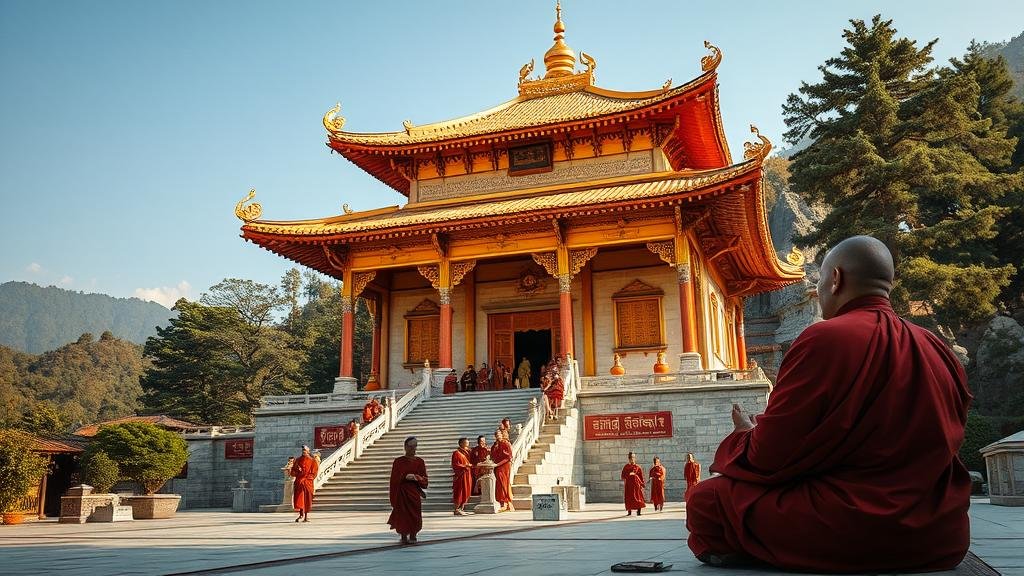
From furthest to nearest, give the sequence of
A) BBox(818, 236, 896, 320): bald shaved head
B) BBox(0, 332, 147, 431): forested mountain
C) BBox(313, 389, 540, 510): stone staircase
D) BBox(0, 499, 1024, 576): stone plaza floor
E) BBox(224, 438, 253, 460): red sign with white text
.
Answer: BBox(0, 332, 147, 431): forested mountain, BBox(224, 438, 253, 460): red sign with white text, BBox(313, 389, 540, 510): stone staircase, BBox(0, 499, 1024, 576): stone plaza floor, BBox(818, 236, 896, 320): bald shaved head

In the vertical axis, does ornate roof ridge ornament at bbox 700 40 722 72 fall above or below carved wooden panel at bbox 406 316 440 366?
above

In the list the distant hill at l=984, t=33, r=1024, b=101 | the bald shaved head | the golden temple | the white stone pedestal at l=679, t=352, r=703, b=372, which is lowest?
the bald shaved head

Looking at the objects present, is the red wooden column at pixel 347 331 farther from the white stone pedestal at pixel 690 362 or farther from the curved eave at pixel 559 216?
the white stone pedestal at pixel 690 362

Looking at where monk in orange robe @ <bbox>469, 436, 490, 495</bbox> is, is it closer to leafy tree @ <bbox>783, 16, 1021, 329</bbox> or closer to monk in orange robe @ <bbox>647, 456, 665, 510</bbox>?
monk in orange robe @ <bbox>647, 456, 665, 510</bbox>

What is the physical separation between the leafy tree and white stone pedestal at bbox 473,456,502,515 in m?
17.3

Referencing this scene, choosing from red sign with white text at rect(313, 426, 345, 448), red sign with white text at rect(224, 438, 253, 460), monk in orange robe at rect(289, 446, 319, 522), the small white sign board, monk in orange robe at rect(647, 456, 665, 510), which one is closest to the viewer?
→ the small white sign board

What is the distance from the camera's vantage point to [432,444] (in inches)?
650

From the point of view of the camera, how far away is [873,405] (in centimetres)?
340

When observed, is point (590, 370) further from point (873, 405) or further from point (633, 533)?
point (873, 405)

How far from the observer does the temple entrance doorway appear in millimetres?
22156

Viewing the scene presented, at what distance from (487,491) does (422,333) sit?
10.5 metres

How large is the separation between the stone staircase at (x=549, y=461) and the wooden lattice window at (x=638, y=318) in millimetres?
4049

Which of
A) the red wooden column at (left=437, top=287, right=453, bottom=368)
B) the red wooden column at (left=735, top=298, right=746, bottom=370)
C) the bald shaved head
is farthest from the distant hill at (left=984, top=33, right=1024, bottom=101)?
the bald shaved head

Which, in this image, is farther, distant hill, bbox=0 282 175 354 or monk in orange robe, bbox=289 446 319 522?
distant hill, bbox=0 282 175 354
